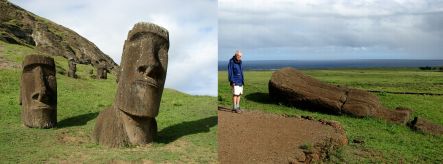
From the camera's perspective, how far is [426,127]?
8.79 m

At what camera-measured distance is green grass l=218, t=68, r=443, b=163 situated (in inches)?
305

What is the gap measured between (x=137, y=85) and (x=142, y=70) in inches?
13.1

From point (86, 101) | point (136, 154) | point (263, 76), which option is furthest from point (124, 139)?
point (86, 101)

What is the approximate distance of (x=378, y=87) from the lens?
10.3 meters

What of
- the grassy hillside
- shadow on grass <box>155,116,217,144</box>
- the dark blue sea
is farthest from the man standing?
shadow on grass <box>155,116,217,144</box>

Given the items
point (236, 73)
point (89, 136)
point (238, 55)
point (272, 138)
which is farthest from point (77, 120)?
point (238, 55)

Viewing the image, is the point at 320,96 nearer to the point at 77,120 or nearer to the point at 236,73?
the point at 236,73

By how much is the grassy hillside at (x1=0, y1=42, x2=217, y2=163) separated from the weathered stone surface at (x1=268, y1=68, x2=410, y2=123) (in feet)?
6.42

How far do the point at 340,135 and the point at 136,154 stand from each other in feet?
13.3

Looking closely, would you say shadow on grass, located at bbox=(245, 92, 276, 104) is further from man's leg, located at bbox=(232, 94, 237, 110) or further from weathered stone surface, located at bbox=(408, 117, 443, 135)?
weathered stone surface, located at bbox=(408, 117, 443, 135)

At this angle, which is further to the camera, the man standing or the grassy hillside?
the grassy hillside

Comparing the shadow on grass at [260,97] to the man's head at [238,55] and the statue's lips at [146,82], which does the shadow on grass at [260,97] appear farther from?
Result: the man's head at [238,55]

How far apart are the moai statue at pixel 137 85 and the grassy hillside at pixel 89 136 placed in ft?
1.30

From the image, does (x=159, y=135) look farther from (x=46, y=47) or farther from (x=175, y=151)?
(x=46, y=47)
